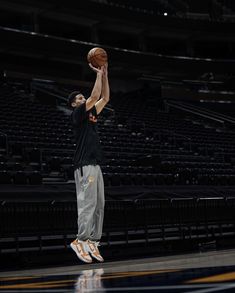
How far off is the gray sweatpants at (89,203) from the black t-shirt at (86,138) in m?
0.07

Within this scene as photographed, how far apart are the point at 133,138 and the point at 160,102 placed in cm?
844

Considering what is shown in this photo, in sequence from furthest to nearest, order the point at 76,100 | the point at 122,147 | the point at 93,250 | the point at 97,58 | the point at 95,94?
the point at 122,147 → the point at 76,100 → the point at 97,58 → the point at 95,94 → the point at 93,250

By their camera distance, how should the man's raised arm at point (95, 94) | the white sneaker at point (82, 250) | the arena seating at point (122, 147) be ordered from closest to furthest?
the white sneaker at point (82, 250)
the man's raised arm at point (95, 94)
the arena seating at point (122, 147)

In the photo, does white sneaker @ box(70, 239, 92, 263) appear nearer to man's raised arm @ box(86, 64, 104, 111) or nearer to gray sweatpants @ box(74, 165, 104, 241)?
gray sweatpants @ box(74, 165, 104, 241)

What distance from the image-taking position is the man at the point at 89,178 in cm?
447

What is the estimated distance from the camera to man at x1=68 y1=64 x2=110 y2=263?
4473 mm

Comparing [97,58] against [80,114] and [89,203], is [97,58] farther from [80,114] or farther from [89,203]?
[89,203]

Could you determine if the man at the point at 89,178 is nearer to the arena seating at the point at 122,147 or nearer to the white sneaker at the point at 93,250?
the white sneaker at the point at 93,250

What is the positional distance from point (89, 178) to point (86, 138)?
14.5 inches

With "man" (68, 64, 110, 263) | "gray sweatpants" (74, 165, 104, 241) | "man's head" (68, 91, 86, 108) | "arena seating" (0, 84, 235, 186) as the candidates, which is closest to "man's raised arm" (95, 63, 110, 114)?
"man" (68, 64, 110, 263)

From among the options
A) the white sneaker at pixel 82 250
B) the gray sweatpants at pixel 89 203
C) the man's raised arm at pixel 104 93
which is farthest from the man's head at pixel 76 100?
the white sneaker at pixel 82 250

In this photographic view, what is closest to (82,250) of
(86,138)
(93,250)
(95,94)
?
(93,250)

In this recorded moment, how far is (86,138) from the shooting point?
183 inches

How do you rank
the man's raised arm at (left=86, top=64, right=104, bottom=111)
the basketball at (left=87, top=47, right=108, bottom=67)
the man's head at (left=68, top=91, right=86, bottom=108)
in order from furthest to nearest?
the man's head at (left=68, top=91, right=86, bottom=108), the basketball at (left=87, top=47, right=108, bottom=67), the man's raised arm at (left=86, top=64, right=104, bottom=111)
